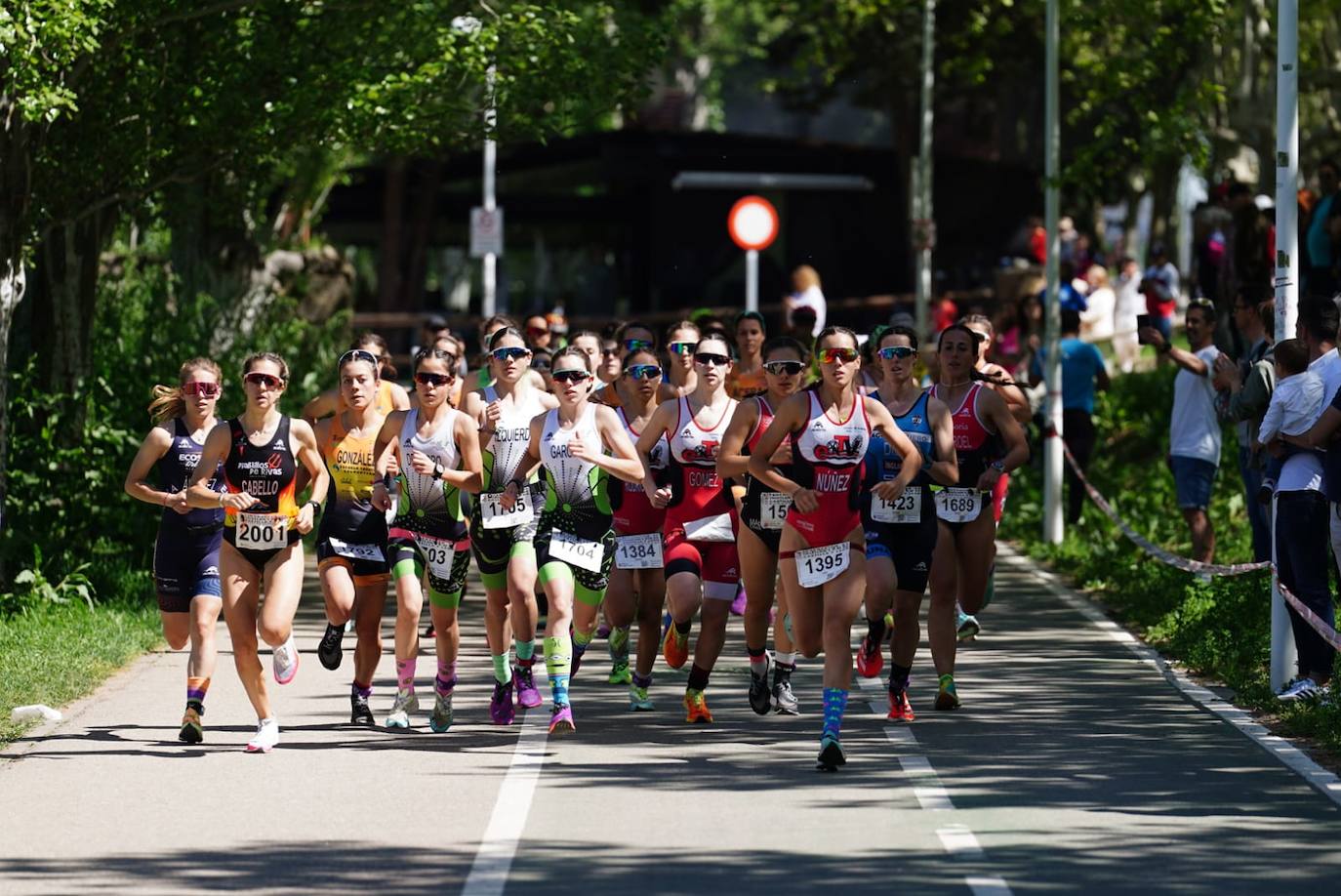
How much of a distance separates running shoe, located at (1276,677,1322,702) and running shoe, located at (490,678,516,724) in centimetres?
401

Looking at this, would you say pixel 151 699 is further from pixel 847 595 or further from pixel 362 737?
pixel 847 595

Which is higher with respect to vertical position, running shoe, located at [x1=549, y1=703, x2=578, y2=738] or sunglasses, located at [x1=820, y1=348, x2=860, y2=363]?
sunglasses, located at [x1=820, y1=348, x2=860, y2=363]

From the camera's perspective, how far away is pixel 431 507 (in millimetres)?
11555

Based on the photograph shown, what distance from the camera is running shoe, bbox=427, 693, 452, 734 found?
1168cm

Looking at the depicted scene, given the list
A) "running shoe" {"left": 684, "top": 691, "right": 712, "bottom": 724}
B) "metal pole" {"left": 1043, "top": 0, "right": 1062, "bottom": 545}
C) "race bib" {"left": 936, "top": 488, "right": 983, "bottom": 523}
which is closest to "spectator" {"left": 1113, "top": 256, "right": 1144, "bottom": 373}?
"metal pole" {"left": 1043, "top": 0, "right": 1062, "bottom": 545}

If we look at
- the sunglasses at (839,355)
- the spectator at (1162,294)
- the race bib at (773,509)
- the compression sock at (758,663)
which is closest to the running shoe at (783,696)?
the compression sock at (758,663)

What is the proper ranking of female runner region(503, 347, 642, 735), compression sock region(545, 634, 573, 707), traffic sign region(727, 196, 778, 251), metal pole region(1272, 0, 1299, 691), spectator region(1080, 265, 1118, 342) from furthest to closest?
spectator region(1080, 265, 1118, 342) < traffic sign region(727, 196, 778, 251) < metal pole region(1272, 0, 1299, 691) < female runner region(503, 347, 642, 735) < compression sock region(545, 634, 573, 707)

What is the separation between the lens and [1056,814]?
931 cm

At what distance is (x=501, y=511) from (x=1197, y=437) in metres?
7.11

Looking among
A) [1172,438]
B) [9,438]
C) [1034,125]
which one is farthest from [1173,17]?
[1034,125]

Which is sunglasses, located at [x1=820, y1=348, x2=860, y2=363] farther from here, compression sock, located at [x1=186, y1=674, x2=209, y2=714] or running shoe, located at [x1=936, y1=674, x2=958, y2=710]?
compression sock, located at [x1=186, y1=674, x2=209, y2=714]

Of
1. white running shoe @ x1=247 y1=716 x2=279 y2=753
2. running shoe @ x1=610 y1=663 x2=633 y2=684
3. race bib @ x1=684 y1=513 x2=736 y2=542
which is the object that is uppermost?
race bib @ x1=684 y1=513 x2=736 y2=542

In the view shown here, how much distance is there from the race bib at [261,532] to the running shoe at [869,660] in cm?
329

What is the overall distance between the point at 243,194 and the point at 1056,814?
603 inches
